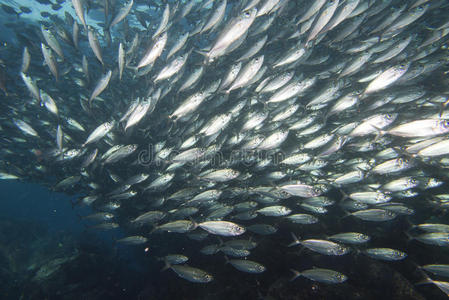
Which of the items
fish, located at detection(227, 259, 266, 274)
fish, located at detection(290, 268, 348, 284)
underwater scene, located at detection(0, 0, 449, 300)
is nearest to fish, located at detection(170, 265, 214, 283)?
underwater scene, located at detection(0, 0, 449, 300)

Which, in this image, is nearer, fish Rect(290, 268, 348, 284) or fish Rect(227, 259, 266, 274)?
fish Rect(290, 268, 348, 284)

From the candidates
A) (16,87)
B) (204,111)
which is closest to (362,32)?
(204,111)

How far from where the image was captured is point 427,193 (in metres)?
7.34

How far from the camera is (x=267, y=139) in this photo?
5.22 m

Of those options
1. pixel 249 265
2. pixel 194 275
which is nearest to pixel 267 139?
pixel 249 265

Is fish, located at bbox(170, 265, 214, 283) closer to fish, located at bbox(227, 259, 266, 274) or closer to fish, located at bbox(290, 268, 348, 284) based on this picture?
fish, located at bbox(227, 259, 266, 274)

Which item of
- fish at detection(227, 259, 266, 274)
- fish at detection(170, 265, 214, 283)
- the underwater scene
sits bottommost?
fish at detection(170, 265, 214, 283)

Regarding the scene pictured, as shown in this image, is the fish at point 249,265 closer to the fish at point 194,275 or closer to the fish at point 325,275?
the fish at point 194,275

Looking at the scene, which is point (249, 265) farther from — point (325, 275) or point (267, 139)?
point (267, 139)

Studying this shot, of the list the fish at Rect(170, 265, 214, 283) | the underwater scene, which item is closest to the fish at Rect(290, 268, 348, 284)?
the underwater scene

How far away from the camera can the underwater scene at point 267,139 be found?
478 centimetres

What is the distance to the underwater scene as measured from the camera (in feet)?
15.7

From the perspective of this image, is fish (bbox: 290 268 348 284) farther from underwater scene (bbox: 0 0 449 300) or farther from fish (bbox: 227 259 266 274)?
Result: fish (bbox: 227 259 266 274)

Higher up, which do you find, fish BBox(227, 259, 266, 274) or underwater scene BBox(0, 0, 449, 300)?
underwater scene BBox(0, 0, 449, 300)
